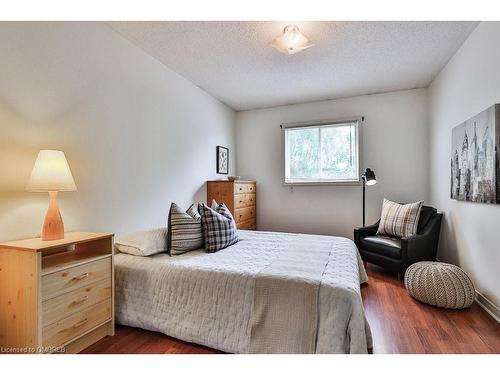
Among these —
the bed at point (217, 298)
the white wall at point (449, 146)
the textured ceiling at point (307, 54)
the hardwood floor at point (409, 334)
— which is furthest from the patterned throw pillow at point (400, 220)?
the textured ceiling at point (307, 54)

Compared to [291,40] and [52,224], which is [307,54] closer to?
[291,40]

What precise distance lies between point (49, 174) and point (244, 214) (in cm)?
275

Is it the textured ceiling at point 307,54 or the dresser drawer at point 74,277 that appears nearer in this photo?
the dresser drawer at point 74,277

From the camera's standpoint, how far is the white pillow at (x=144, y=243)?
6.66 ft

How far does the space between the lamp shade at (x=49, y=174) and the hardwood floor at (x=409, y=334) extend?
1.06m

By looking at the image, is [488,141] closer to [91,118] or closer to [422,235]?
[422,235]

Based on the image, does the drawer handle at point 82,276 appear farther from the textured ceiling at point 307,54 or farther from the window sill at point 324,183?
the window sill at point 324,183

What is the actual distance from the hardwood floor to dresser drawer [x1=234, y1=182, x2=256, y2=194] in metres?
2.18

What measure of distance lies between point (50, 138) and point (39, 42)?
66 centimetres

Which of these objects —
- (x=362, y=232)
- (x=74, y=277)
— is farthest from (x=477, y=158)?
(x=74, y=277)

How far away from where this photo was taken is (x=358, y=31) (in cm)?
228

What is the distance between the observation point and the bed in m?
1.39

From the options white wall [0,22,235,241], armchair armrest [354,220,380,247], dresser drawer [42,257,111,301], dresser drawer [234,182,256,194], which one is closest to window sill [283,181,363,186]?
dresser drawer [234,182,256,194]

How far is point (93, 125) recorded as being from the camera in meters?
2.12
